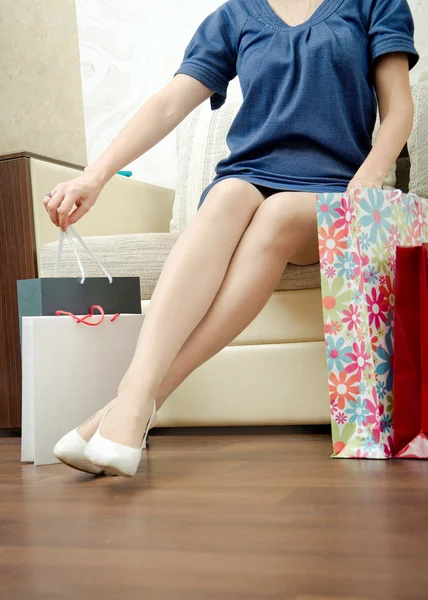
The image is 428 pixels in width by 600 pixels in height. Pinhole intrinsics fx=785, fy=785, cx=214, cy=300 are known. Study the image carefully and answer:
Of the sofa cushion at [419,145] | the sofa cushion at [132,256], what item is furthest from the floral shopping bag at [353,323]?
the sofa cushion at [419,145]

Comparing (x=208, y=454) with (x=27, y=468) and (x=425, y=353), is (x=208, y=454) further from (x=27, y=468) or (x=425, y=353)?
(x=425, y=353)

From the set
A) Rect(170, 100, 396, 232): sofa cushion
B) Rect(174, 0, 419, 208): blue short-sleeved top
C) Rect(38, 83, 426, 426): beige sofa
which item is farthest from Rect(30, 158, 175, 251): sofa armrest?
Rect(174, 0, 419, 208): blue short-sleeved top

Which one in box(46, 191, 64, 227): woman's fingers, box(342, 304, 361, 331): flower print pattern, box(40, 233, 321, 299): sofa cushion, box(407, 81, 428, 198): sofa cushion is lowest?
box(342, 304, 361, 331): flower print pattern

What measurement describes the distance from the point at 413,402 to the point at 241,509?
1.47 ft

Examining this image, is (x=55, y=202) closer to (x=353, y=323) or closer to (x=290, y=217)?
(x=290, y=217)

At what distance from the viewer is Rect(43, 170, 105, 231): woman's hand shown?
135 centimetres

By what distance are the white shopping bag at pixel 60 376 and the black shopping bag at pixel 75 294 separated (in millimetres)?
34

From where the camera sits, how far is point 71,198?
1.36m

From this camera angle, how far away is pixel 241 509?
0.95 m

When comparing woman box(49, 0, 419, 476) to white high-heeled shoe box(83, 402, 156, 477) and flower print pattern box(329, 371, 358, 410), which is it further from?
flower print pattern box(329, 371, 358, 410)

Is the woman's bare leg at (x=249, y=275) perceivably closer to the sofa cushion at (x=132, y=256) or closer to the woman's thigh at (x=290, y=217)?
the woman's thigh at (x=290, y=217)

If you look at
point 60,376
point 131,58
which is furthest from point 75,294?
point 131,58

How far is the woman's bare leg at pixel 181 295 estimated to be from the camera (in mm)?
1181

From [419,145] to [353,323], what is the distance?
84 cm
